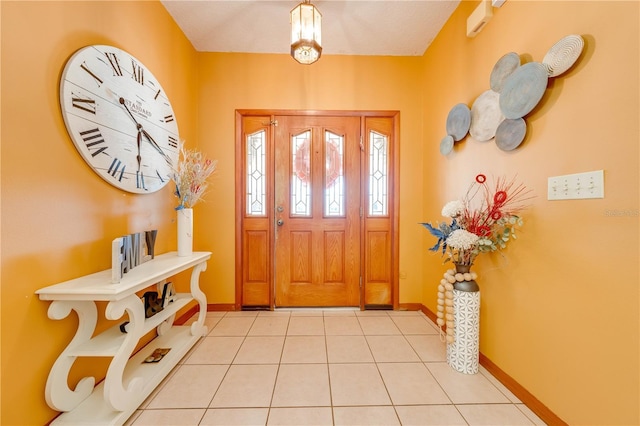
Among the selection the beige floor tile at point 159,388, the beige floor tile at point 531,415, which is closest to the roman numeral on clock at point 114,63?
the beige floor tile at point 159,388

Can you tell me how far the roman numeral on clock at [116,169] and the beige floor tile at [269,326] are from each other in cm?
157

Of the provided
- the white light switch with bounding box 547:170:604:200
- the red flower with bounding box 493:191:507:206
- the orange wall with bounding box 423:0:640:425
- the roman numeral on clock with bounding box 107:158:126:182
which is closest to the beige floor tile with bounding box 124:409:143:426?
the roman numeral on clock with bounding box 107:158:126:182

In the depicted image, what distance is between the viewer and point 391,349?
193 centimetres

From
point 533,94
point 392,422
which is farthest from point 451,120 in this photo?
point 392,422

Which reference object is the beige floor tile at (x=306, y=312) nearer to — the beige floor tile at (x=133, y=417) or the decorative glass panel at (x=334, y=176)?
the decorative glass panel at (x=334, y=176)

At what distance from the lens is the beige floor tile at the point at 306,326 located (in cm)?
219

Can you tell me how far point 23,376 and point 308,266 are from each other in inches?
79.3

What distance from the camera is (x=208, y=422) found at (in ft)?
4.12

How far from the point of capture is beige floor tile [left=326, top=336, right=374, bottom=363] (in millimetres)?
1796

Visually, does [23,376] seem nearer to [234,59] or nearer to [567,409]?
[567,409]

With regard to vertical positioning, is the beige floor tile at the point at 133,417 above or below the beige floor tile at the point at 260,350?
above

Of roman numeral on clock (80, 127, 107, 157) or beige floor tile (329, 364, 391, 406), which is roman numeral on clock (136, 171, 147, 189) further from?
beige floor tile (329, 364, 391, 406)

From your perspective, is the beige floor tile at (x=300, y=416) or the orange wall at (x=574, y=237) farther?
the beige floor tile at (x=300, y=416)

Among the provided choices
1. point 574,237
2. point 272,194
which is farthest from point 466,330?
point 272,194
